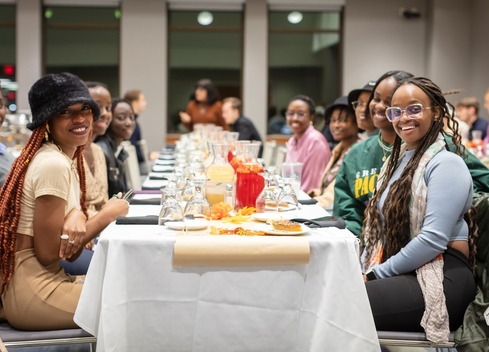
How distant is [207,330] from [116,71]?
10851 mm

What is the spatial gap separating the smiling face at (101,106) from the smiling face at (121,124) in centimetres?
74

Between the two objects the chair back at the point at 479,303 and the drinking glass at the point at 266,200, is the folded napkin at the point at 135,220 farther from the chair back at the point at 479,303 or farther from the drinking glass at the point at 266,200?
the chair back at the point at 479,303

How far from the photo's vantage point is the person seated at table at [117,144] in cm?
423

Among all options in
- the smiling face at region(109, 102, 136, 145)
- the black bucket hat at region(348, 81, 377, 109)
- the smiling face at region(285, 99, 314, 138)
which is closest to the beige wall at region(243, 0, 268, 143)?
the smiling face at region(285, 99, 314, 138)

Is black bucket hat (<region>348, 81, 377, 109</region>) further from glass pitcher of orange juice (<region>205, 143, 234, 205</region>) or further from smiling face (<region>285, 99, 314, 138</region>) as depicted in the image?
smiling face (<region>285, 99, 314, 138</region>)

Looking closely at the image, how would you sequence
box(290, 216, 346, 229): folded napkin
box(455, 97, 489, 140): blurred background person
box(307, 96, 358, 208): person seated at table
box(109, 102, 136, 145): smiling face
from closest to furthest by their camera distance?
box(290, 216, 346, 229): folded napkin
box(307, 96, 358, 208): person seated at table
box(109, 102, 136, 145): smiling face
box(455, 97, 489, 140): blurred background person

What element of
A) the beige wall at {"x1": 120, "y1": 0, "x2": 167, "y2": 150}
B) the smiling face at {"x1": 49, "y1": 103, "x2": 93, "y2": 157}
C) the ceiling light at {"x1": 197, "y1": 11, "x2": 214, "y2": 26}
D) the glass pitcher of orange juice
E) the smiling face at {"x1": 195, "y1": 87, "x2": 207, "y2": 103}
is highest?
the ceiling light at {"x1": 197, "y1": 11, "x2": 214, "y2": 26}

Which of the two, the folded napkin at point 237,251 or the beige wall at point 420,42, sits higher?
the beige wall at point 420,42

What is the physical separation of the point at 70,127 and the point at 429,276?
1357 mm

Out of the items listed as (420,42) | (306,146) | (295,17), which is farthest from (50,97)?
(420,42)

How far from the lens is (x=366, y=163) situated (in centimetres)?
317

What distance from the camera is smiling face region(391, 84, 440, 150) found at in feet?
7.87

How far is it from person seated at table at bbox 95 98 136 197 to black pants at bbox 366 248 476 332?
2.34 metres

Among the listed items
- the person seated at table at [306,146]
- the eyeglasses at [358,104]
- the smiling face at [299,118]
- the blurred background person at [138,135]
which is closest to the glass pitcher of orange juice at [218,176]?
the eyeglasses at [358,104]
